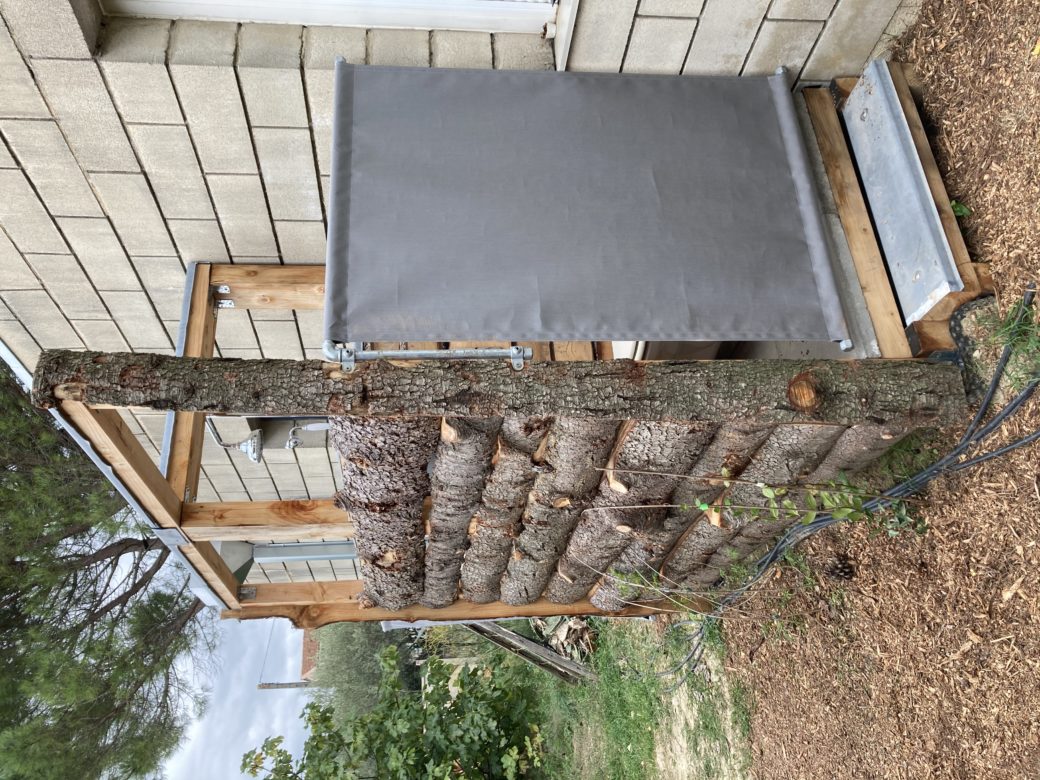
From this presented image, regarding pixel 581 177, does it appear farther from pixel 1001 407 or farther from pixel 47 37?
pixel 47 37

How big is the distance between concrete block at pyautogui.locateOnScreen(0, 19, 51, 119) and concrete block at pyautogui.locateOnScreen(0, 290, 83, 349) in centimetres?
95

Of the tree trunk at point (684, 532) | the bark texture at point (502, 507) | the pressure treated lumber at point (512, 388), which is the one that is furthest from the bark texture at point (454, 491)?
the tree trunk at point (684, 532)

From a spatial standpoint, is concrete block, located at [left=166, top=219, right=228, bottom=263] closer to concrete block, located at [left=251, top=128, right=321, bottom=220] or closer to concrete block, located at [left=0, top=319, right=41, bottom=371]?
concrete block, located at [left=251, top=128, right=321, bottom=220]

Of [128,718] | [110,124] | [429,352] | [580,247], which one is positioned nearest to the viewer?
[429,352]

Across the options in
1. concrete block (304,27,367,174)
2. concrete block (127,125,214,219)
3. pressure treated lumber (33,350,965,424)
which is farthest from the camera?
concrete block (127,125,214,219)

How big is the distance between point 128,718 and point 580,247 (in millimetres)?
5635

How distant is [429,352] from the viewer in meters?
1.92

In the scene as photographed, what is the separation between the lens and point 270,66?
2350mm

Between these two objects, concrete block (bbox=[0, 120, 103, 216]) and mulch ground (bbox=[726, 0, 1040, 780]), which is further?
concrete block (bbox=[0, 120, 103, 216])

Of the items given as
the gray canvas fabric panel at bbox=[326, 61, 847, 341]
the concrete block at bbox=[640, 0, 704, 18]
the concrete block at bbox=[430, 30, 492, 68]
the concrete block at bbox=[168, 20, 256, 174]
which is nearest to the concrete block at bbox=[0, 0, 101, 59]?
the concrete block at bbox=[168, 20, 256, 174]

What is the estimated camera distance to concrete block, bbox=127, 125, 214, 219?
251 centimetres

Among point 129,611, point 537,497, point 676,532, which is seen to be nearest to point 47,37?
point 537,497

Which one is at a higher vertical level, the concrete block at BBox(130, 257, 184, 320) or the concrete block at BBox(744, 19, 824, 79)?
the concrete block at BBox(744, 19, 824, 79)

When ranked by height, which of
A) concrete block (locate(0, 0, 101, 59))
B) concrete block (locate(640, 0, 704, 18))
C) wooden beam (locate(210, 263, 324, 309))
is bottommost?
wooden beam (locate(210, 263, 324, 309))
